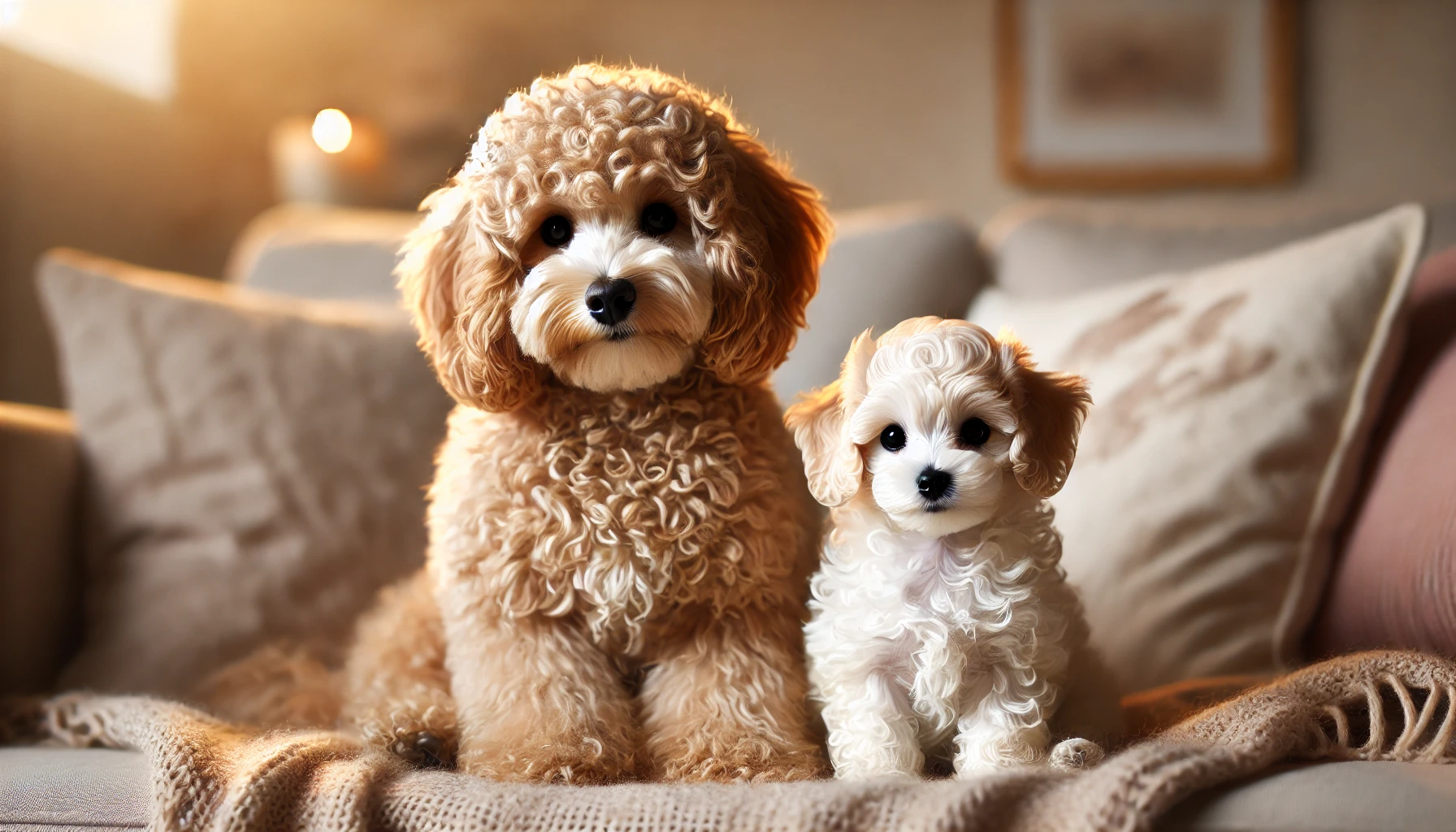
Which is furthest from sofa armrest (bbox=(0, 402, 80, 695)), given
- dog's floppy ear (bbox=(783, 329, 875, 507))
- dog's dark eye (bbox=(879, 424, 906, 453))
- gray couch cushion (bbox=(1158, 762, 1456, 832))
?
gray couch cushion (bbox=(1158, 762, 1456, 832))

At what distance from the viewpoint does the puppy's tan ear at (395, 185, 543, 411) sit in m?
1.17

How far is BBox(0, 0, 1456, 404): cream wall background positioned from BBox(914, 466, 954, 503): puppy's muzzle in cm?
240

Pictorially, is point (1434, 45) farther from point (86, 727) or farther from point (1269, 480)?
point (86, 727)

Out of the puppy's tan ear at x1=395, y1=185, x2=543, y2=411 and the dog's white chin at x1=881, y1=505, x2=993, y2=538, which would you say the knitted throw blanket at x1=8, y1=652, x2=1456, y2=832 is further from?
the puppy's tan ear at x1=395, y1=185, x2=543, y2=411

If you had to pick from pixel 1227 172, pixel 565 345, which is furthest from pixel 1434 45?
pixel 565 345

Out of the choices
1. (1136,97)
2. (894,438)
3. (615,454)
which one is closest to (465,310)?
(615,454)

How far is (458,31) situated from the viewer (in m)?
3.32

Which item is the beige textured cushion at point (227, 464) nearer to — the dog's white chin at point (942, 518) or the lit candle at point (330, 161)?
the dog's white chin at point (942, 518)

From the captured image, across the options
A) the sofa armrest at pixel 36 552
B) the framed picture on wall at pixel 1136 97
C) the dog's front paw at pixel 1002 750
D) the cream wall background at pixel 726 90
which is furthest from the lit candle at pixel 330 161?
the dog's front paw at pixel 1002 750

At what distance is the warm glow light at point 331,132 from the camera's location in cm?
299

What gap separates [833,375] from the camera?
182 cm

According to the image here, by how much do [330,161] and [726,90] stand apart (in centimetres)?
118

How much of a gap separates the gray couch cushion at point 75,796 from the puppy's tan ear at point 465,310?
1.80 feet

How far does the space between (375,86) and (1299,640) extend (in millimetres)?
3035
